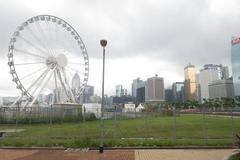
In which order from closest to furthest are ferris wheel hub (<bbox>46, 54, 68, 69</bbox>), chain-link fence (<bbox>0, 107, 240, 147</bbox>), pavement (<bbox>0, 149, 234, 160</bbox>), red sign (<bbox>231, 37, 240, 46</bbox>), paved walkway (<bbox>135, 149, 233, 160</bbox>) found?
1. paved walkway (<bbox>135, 149, 233, 160</bbox>)
2. pavement (<bbox>0, 149, 234, 160</bbox>)
3. chain-link fence (<bbox>0, 107, 240, 147</bbox>)
4. ferris wheel hub (<bbox>46, 54, 68, 69</bbox>)
5. red sign (<bbox>231, 37, 240, 46</bbox>)

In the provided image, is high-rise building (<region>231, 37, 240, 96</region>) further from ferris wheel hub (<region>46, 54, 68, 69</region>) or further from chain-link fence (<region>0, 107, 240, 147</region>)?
ferris wheel hub (<region>46, 54, 68, 69</region>)

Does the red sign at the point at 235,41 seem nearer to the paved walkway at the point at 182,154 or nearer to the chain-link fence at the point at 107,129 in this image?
the chain-link fence at the point at 107,129

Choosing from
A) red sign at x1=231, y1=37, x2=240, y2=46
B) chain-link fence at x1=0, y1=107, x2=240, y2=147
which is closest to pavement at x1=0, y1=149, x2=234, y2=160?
chain-link fence at x1=0, y1=107, x2=240, y2=147

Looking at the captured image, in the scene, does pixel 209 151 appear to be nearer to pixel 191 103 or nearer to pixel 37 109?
pixel 37 109

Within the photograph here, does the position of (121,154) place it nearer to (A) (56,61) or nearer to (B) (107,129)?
(B) (107,129)

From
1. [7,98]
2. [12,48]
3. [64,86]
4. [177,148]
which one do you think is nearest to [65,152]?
[177,148]

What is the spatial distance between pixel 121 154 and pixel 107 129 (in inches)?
679

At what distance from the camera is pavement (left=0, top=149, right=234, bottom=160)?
15.7 m

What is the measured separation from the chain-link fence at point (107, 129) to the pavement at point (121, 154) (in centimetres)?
166

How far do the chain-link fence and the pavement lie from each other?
166 cm

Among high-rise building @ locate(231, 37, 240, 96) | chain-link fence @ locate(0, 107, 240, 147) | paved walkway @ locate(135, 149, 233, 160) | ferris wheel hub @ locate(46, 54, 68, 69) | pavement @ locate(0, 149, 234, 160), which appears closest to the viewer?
paved walkway @ locate(135, 149, 233, 160)

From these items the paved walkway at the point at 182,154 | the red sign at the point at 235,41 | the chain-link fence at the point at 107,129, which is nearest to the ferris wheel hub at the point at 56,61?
the chain-link fence at the point at 107,129

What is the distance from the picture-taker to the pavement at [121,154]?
15688mm

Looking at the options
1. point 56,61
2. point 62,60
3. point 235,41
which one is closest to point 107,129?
point 56,61
